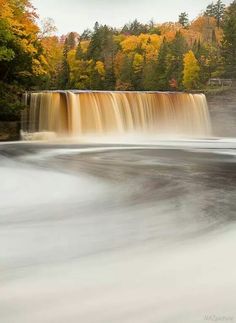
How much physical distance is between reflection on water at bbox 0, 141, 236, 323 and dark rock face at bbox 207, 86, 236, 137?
969 inches

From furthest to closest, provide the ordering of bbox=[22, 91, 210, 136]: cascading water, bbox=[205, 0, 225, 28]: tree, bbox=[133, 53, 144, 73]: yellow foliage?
1. bbox=[205, 0, 225, 28]: tree
2. bbox=[133, 53, 144, 73]: yellow foliage
3. bbox=[22, 91, 210, 136]: cascading water

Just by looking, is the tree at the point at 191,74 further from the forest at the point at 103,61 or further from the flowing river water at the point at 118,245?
the flowing river water at the point at 118,245

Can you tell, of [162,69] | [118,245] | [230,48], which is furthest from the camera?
[162,69]

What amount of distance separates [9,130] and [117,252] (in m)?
18.9

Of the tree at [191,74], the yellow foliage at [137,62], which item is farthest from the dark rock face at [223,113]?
the yellow foliage at [137,62]

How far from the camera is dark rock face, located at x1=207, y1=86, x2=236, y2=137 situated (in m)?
31.6

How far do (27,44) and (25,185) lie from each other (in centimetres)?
1587

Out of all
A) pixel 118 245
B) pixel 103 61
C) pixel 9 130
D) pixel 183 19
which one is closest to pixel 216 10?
pixel 183 19

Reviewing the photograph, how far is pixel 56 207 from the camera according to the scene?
587cm

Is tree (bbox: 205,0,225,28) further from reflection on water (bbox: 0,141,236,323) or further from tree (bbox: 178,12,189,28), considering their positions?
reflection on water (bbox: 0,141,236,323)

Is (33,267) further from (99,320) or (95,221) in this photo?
(95,221)

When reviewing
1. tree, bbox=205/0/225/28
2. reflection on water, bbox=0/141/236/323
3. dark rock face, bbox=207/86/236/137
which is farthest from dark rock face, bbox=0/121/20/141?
tree, bbox=205/0/225/28

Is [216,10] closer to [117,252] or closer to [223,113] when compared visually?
[223,113]

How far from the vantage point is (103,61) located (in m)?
62.4
